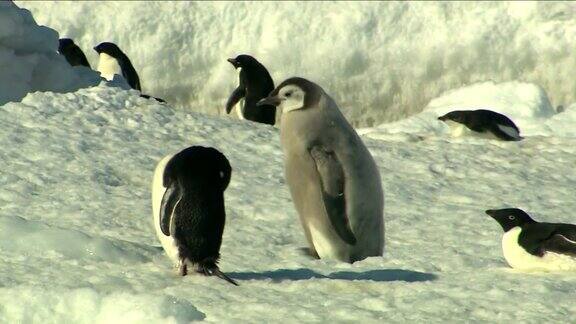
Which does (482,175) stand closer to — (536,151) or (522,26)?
(536,151)

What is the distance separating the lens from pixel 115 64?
566 inches

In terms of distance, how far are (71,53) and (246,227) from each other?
7.65 meters

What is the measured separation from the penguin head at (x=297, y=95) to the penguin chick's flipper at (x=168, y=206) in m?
1.56

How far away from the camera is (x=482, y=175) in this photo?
9227mm

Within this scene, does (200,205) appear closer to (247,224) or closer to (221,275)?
(221,275)

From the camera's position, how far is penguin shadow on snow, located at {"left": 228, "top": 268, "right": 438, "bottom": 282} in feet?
18.5

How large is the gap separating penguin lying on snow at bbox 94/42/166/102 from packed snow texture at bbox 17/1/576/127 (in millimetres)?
1450

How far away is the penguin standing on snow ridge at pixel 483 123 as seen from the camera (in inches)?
460

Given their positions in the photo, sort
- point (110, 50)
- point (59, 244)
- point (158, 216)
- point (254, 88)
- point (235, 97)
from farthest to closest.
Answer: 1. point (110, 50)
2. point (235, 97)
3. point (254, 88)
4. point (59, 244)
5. point (158, 216)

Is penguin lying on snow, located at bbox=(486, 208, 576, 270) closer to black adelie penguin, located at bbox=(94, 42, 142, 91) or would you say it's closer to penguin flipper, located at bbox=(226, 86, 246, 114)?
penguin flipper, located at bbox=(226, 86, 246, 114)

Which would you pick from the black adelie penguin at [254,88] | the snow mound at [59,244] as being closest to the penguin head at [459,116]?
the black adelie penguin at [254,88]

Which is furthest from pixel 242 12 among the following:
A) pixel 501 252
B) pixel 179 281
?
pixel 179 281

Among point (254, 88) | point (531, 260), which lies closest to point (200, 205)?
point (531, 260)

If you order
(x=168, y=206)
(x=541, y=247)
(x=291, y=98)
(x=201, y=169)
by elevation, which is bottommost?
(x=541, y=247)
